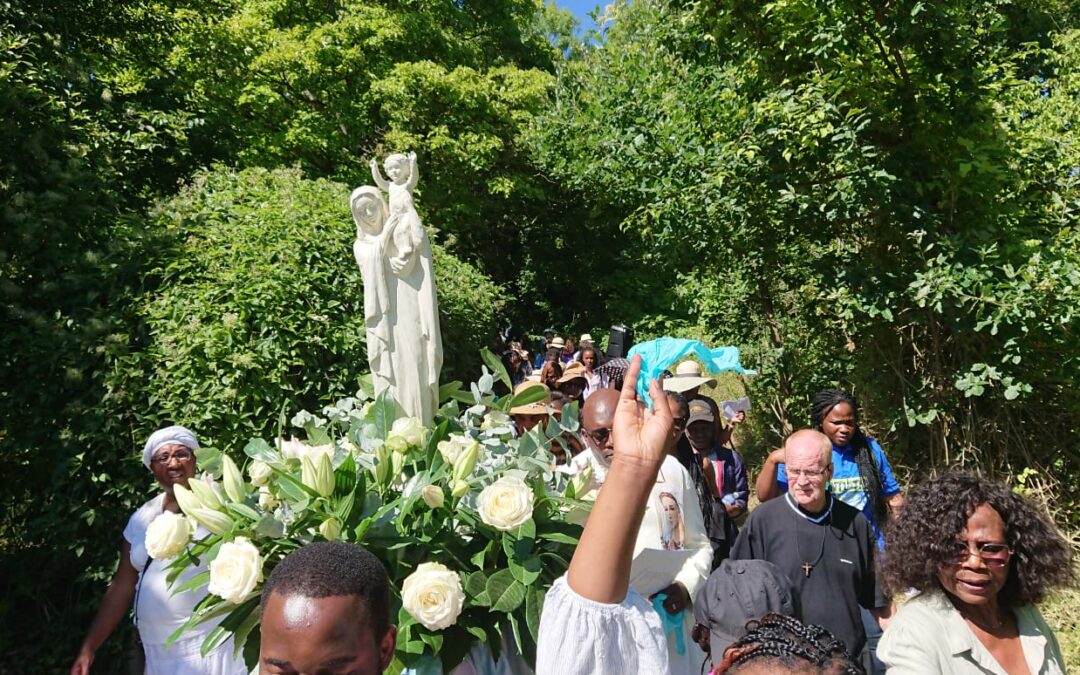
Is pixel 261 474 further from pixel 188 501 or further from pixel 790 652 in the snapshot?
pixel 790 652

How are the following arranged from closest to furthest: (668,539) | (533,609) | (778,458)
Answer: (533,609), (668,539), (778,458)

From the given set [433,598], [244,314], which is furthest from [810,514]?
[244,314]

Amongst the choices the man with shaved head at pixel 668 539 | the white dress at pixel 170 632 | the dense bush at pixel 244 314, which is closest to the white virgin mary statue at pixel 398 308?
the dense bush at pixel 244 314

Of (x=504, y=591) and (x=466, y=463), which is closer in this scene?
(x=504, y=591)

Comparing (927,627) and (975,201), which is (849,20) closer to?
(975,201)

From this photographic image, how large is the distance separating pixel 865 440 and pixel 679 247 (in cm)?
394

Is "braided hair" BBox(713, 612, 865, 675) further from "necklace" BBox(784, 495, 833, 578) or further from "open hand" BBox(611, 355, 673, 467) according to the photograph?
"necklace" BBox(784, 495, 833, 578)

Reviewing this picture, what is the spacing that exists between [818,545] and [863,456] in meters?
1.28

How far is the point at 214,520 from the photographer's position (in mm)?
2484

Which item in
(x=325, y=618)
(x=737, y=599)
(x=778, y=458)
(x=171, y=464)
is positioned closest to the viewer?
(x=325, y=618)

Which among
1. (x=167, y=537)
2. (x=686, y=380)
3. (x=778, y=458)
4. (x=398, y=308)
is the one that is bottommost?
(x=167, y=537)

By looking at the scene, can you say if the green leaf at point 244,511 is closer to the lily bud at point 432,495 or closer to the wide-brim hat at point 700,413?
the lily bud at point 432,495

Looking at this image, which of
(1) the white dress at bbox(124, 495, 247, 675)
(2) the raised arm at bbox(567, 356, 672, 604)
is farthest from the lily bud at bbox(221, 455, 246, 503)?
(2) the raised arm at bbox(567, 356, 672, 604)

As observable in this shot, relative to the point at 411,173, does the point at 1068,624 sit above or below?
below
